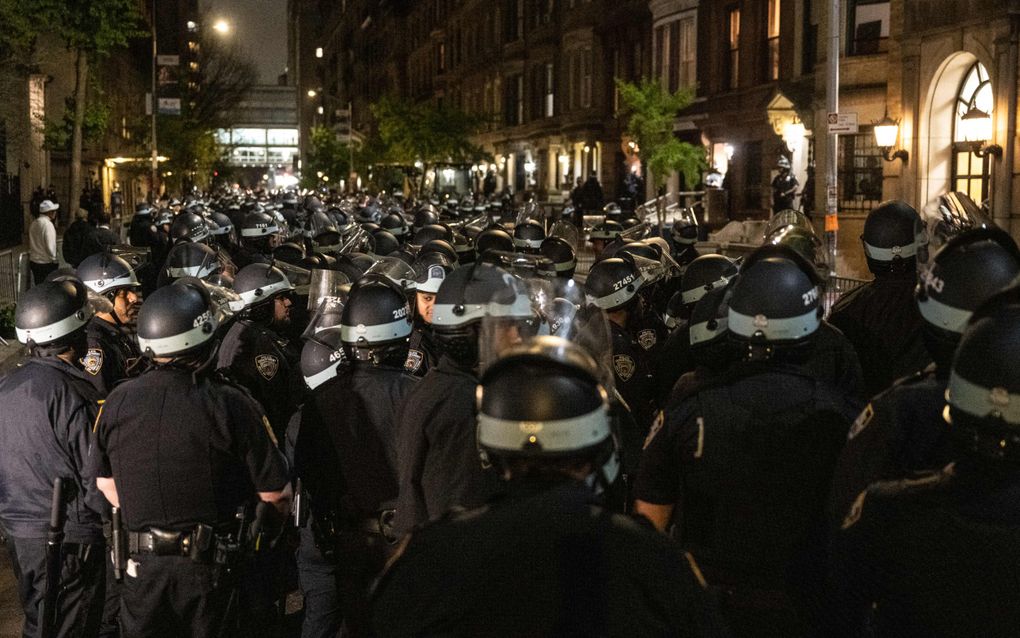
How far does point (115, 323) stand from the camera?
26.1 feet

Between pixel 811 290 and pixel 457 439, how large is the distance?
1438 mm

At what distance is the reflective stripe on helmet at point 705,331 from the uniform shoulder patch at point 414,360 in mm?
2101

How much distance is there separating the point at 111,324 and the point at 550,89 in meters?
46.5

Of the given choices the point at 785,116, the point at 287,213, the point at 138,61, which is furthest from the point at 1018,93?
the point at 138,61

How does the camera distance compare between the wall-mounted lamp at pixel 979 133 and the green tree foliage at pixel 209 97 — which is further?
the green tree foliage at pixel 209 97

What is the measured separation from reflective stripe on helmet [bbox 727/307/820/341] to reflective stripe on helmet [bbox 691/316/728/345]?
762 mm

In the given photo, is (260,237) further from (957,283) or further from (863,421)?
(863,421)

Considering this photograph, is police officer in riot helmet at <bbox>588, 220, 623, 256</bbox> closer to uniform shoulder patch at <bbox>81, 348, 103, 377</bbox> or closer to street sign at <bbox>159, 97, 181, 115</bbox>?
uniform shoulder patch at <bbox>81, 348, 103, 377</bbox>

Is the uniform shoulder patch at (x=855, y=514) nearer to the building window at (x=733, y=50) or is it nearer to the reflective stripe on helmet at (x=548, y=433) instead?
the reflective stripe on helmet at (x=548, y=433)

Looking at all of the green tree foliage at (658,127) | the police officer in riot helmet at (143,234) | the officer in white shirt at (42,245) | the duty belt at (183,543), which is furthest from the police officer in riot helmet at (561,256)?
the green tree foliage at (658,127)

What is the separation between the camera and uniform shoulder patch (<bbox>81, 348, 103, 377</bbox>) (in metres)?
6.49

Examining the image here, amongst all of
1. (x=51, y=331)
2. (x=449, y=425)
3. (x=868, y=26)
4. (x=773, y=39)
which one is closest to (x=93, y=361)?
(x=51, y=331)

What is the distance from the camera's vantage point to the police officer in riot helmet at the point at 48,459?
561 centimetres

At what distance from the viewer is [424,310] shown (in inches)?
281
